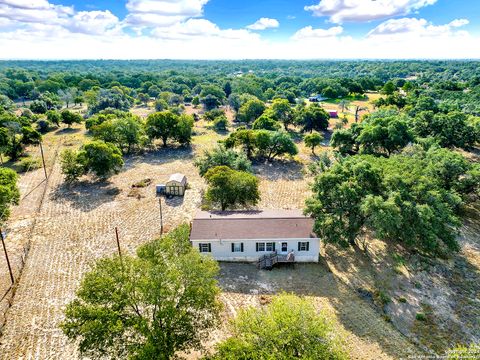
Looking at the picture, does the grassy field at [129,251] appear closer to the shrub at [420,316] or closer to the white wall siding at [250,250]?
the white wall siding at [250,250]

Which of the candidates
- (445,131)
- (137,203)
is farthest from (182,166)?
(445,131)

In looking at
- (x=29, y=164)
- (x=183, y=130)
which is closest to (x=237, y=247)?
(x=183, y=130)

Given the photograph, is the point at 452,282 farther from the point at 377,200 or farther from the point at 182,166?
the point at 182,166

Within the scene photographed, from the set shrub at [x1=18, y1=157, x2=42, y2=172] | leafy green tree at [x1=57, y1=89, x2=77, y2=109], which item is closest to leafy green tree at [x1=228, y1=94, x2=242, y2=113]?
shrub at [x1=18, y1=157, x2=42, y2=172]

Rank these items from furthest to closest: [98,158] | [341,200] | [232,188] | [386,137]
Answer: [386,137], [98,158], [232,188], [341,200]

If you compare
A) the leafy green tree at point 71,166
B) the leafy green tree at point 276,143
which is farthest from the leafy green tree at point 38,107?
the leafy green tree at point 276,143

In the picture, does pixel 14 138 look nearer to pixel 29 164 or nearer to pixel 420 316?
pixel 29 164

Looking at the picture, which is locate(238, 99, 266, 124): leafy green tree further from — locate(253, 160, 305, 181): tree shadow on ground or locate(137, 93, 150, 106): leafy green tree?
locate(137, 93, 150, 106): leafy green tree
